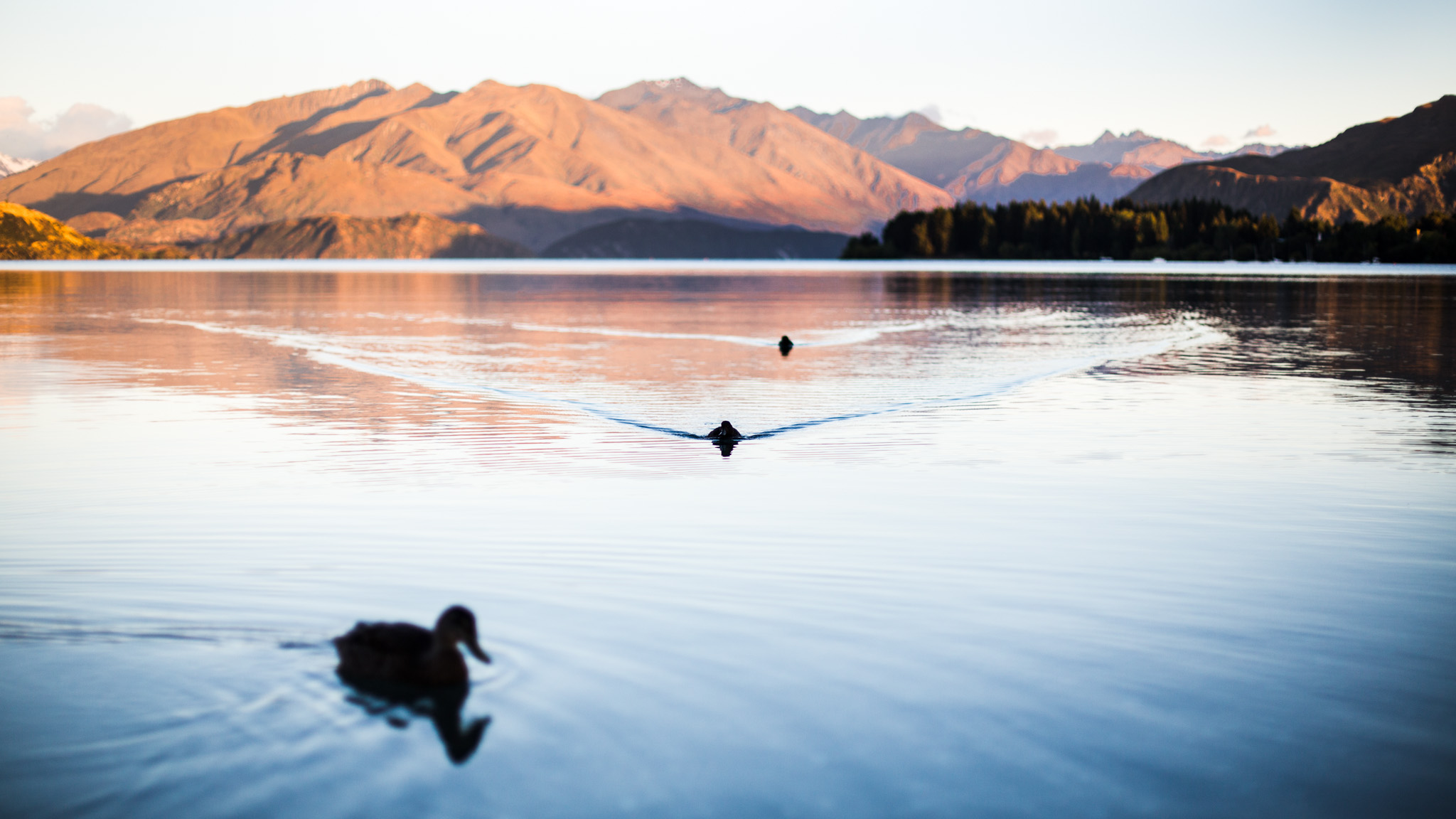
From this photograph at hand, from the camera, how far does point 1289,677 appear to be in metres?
9.43

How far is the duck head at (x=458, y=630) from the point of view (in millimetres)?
8812

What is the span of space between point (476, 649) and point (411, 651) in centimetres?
54

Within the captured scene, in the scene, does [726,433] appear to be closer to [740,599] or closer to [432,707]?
[740,599]

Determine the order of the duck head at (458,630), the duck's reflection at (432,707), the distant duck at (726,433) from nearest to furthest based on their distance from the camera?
the duck's reflection at (432,707) → the duck head at (458,630) → the distant duck at (726,433)

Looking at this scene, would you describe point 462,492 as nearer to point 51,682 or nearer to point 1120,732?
point 51,682

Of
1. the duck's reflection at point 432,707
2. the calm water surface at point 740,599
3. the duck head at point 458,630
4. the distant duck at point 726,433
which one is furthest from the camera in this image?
the distant duck at point 726,433

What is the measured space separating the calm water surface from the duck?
255mm

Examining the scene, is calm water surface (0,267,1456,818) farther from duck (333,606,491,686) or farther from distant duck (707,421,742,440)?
distant duck (707,421,742,440)

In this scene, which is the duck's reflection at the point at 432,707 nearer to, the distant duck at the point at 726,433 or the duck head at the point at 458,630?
the duck head at the point at 458,630

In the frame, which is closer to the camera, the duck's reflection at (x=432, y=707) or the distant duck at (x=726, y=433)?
the duck's reflection at (x=432, y=707)

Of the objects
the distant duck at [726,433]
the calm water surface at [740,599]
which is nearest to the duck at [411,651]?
the calm water surface at [740,599]

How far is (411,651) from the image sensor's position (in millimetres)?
9000

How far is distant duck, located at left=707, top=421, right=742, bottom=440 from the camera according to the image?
21938 millimetres

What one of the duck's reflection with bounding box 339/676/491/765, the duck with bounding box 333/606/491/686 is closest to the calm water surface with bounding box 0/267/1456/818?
the duck's reflection with bounding box 339/676/491/765
